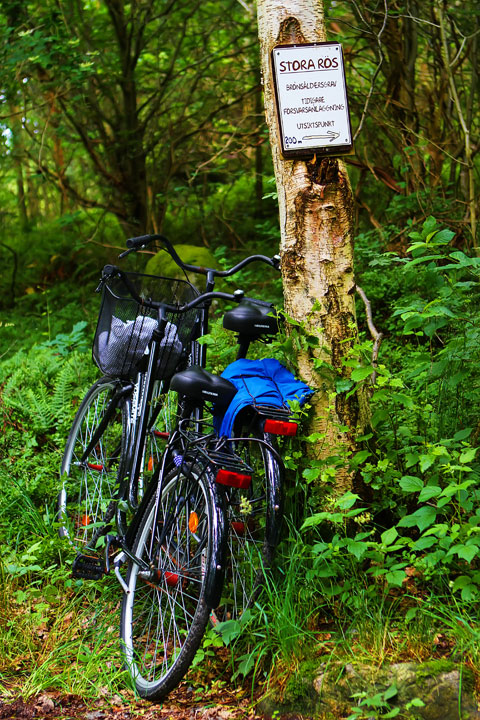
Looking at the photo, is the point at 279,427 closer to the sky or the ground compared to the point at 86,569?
closer to the sky

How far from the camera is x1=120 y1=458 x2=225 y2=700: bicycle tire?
2621 millimetres

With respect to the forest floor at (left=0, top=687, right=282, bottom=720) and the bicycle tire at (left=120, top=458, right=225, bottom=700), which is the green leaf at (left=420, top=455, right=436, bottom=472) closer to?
the bicycle tire at (left=120, top=458, right=225, bottom=700)

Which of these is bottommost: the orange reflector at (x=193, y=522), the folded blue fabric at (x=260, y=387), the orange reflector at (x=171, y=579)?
the orange reflector at (x=171, y=579)

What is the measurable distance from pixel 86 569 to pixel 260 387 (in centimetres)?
142

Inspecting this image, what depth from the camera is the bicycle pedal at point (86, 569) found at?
3.52 m

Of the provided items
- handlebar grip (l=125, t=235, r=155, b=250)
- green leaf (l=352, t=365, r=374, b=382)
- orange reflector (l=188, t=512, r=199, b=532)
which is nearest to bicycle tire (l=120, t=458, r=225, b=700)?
orange reflector (l=188, t=512, r=199, b=532)

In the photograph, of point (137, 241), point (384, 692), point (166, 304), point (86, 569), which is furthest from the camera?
point (86, 569)

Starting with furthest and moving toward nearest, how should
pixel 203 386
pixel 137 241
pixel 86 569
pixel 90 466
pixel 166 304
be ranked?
pixel 90 466 < pixel 86 569 < pixel 166 304 < pixel 137 241 < pixel 203 386

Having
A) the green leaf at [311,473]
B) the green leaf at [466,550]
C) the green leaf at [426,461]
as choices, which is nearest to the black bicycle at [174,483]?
the green leaf at [311,473]

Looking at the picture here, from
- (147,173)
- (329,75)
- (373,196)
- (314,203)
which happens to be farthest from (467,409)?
(147,173)

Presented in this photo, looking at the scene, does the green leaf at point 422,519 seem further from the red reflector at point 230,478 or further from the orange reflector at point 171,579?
the orange reflector at point 171,579

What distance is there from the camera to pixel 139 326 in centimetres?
357

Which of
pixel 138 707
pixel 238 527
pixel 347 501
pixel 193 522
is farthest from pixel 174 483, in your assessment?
pixel 138 707

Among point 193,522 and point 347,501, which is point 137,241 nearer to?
point 193,522
